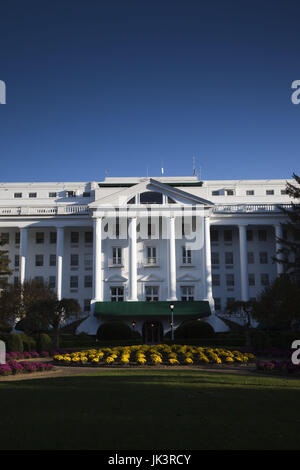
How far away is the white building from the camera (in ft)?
178

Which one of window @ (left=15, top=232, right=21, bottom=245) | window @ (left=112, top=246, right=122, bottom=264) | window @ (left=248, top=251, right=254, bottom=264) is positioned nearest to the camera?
window @ (left=112, top=246, right=122, bottom=264)

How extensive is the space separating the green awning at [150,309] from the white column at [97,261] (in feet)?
5.94

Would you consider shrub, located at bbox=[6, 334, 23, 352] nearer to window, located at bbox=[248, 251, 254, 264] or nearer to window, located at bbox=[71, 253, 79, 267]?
window, located at bbox=[71, 253, 79, 267]

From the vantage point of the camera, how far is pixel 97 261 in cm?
5525

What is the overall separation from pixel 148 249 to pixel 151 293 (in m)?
5.48

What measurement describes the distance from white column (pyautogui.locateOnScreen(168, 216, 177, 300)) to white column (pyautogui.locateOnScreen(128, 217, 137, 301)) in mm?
4114

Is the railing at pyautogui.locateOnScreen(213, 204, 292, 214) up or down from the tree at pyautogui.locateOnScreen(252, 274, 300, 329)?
up

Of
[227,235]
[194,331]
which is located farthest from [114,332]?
[227,235]

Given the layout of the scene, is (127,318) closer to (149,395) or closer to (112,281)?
(112,281)

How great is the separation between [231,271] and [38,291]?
25.9 meters

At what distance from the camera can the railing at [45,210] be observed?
59.0 metres

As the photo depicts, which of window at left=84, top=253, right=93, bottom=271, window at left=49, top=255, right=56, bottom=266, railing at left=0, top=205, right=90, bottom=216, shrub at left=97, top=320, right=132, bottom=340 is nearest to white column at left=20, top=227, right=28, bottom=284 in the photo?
railing at left=0, top=205, right=90, bottom=216

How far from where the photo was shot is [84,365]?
24875mm
